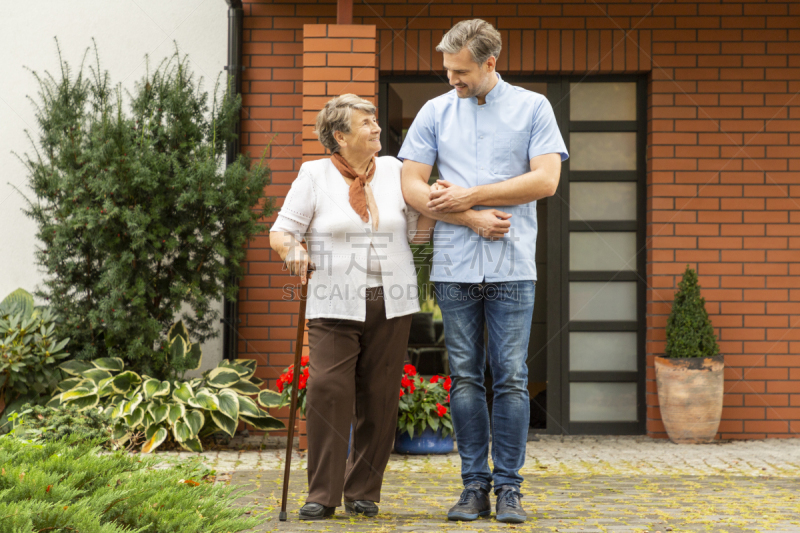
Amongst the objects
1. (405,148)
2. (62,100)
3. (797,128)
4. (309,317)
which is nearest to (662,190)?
(797,128)

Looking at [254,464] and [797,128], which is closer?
[254,464]

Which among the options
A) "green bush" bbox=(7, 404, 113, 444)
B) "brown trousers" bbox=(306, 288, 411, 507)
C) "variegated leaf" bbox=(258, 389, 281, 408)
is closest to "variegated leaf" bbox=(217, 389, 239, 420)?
"variegated leaf" bbox=(258, 389, 281, 408)

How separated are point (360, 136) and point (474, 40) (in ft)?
1.82

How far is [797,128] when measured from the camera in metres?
4.95

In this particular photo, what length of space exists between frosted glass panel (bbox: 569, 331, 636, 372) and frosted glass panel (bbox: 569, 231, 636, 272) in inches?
19.7

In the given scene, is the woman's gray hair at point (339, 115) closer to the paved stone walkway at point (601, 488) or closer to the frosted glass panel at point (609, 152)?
the paved stone walkway at point (601, 488)

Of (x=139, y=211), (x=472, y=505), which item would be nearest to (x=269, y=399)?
(x=139, y=211)

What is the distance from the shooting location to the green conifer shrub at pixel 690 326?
458 centimetres

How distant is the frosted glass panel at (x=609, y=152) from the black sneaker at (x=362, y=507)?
3.26 meters

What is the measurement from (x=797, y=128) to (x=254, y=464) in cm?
433

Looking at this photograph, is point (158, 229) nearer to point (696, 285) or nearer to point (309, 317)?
point (309, 317)

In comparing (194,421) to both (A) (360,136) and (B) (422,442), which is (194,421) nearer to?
(B) (422,442)

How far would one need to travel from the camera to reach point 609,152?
16.9 ft

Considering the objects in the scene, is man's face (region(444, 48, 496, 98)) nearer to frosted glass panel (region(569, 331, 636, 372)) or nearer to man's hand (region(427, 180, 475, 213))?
man's hand (region(427, 180, 475, 213))
